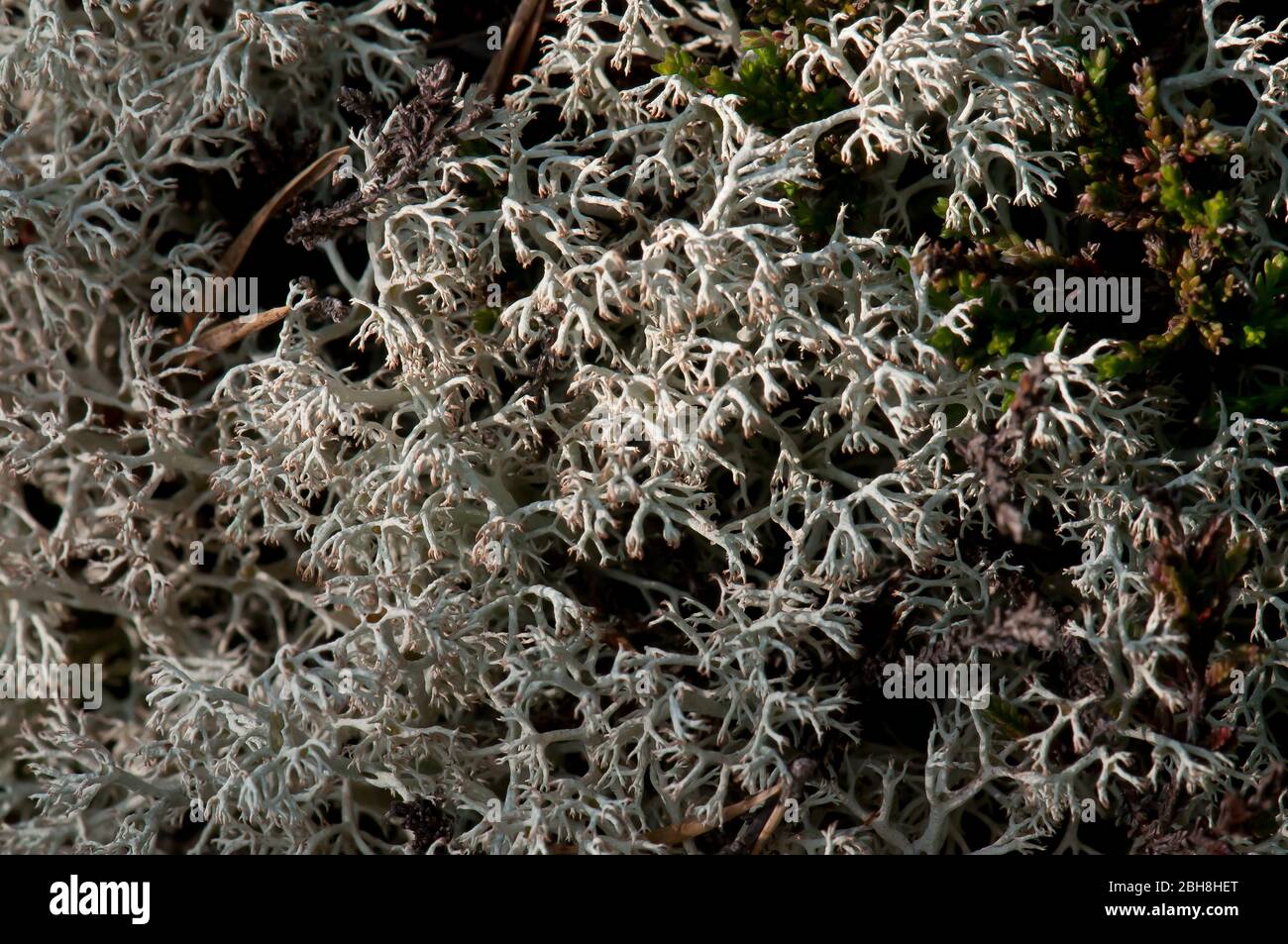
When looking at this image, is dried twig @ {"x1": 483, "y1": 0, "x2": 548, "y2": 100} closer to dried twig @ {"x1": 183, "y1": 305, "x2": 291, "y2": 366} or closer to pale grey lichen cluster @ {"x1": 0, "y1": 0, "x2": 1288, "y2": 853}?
pale grey lichen cluster @ {"x1": 0, "y1": 0, "x2": 1288, "y2": 853}

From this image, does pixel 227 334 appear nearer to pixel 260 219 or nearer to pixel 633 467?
pixel 260 219

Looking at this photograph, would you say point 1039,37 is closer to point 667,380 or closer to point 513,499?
point 667,380

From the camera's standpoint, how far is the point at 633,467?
5.50ft

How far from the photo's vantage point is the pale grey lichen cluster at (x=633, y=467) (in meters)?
1.59

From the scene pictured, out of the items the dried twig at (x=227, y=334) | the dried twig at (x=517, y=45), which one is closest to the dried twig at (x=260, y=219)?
the dried twig at (x=227, y=334)

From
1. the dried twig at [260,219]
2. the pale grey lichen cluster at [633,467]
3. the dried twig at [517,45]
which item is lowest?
the pale grey lichen cluster at [633,467]

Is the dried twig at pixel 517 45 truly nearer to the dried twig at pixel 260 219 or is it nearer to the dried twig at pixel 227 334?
the dried twig at pixel 260 219

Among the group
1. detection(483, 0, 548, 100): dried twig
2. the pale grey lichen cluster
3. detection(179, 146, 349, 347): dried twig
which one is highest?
detection(483, 0, 548, 100): dried twig

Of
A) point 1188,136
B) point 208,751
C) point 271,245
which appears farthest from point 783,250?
point 208,751

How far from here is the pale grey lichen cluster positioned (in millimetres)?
1592

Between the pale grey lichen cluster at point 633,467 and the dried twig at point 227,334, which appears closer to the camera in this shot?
the pale grey lichen cluster at point 633,467

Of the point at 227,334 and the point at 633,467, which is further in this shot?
the point at 227,334

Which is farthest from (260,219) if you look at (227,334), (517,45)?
(517,45)

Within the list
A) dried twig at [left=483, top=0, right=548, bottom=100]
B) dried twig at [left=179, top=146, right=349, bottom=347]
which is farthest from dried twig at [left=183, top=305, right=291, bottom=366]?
dried twig at [left=483, top=0, right=548, bottom=100]
